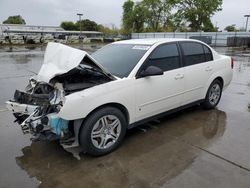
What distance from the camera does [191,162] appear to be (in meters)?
2.98

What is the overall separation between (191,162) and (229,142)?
0.93 metres

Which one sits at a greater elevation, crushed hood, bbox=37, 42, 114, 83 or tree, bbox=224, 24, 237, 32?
tree, bbox=224, 24, 237, 32

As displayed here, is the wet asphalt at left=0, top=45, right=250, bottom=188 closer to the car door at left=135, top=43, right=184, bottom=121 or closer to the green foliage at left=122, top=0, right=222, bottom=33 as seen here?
the car door at left=135, top=43, right=184, bottom=121

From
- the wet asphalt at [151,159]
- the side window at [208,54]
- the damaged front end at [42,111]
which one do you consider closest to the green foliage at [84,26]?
the side window at [208,54]

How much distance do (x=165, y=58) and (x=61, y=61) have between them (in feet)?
5.81

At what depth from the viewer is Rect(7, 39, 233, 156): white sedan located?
2.88 m

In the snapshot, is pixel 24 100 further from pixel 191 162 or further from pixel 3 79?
pixel 3 79

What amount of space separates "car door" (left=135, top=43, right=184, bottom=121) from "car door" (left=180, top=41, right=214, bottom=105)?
7.4 inches

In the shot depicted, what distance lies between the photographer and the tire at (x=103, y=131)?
2.91m

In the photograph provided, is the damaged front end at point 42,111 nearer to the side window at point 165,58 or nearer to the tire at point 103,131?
the tire at point 103,131

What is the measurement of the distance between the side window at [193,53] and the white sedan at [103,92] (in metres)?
0.02

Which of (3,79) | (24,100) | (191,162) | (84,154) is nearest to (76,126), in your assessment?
(84,154)

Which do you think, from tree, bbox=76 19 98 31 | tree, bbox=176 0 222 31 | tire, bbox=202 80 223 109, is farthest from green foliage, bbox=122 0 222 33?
tire, bbox=202 80 223 109

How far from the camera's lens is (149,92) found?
3.50 metres
